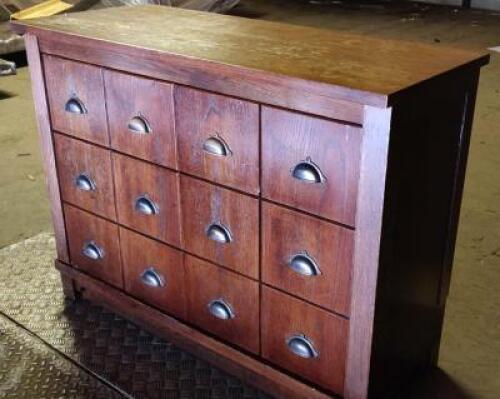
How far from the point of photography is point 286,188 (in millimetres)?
1387

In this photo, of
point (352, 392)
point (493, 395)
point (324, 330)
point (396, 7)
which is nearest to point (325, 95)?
point (324, 330)

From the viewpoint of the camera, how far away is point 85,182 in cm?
186

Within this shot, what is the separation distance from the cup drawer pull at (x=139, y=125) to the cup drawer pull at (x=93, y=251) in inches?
18.2

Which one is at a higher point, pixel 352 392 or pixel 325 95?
pixel 325 95

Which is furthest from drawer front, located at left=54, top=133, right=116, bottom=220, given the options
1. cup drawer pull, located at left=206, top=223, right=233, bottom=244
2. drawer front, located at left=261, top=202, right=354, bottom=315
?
drawer front, located at left=261, top=202, right=354, bottom=315

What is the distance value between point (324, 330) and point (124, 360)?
2.16 feet

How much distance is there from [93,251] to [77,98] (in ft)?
1.55

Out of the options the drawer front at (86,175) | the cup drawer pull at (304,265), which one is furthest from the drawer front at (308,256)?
the drawer front at (86,175)

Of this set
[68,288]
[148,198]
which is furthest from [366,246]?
[68,288]

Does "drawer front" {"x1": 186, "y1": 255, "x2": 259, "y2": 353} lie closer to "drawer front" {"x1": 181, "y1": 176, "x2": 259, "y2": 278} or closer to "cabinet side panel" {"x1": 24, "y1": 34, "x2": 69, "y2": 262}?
"drawer front" {"x1": 181, "y1": 176, "x2": 259, "y2": 278}

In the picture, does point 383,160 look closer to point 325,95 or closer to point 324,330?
point 325,95

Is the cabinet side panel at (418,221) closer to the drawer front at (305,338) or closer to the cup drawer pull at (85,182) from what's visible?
the drawer front at (305,338)

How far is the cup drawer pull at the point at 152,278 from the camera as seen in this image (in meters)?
1.80

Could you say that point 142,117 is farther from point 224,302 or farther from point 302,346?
point 302,346
